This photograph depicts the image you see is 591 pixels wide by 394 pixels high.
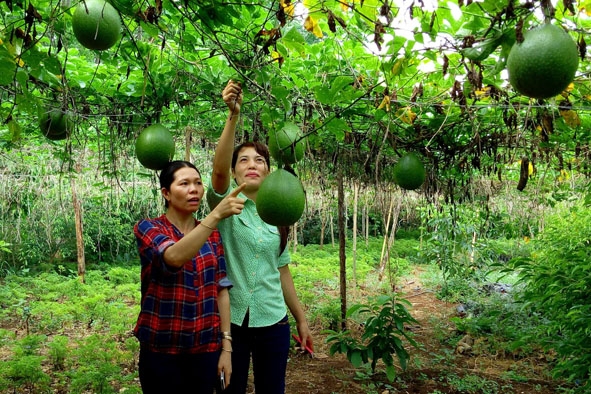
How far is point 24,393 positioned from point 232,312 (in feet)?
8.23

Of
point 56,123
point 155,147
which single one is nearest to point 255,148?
point 155,147

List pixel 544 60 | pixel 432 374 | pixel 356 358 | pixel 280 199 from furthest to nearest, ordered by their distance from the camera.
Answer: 1. pixel 432 374
2. pixel 356 358
3. pixel 280 199
4. pixel 544 60

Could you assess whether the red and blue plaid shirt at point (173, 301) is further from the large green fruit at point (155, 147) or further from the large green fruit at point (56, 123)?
the large green fruit at point (56, 123)

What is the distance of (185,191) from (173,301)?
1.55ft

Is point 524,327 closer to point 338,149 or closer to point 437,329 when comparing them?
point 437,329

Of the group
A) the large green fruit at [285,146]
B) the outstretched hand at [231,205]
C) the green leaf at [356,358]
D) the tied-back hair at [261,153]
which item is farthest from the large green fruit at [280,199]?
the green leaf at [356,358]

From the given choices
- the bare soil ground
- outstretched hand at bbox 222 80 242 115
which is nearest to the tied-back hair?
outstretched hand at bbox 222 80 242 115

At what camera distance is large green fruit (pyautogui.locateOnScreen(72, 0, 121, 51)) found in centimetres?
155

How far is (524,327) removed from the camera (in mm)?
5633

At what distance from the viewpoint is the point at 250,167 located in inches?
83.5

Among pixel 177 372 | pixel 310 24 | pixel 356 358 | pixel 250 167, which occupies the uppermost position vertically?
pixel 310 24

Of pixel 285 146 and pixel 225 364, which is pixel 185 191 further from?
pixel 225 364

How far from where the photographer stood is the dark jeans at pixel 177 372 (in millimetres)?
1863

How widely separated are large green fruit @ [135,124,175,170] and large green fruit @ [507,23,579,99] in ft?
6.00
